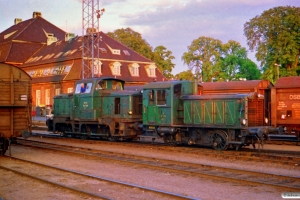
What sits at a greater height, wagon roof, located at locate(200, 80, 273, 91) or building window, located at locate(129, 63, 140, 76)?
building window, located at locate(129, 63, 140, 76)

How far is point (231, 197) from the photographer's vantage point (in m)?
8.94

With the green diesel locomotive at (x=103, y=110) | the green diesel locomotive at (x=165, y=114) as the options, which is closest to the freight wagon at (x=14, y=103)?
the green diesel locomotive at (x=165, y=114)

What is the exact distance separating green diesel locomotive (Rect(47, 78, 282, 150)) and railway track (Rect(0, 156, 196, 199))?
23.4 ft

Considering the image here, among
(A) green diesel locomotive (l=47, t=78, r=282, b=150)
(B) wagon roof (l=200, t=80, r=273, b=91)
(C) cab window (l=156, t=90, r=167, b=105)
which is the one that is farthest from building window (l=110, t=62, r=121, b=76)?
(C) cab window (l=156, t=90, r=167, b=105)

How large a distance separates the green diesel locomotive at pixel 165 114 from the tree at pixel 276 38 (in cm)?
2950

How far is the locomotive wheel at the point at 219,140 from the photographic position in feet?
55.6

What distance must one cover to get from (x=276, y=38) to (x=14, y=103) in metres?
39.8

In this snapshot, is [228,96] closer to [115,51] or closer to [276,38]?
[276,38]

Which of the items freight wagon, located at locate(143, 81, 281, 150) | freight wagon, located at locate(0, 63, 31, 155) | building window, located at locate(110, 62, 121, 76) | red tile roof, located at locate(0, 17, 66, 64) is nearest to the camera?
freight wagon, located at locate(0, 63, 31, 155)

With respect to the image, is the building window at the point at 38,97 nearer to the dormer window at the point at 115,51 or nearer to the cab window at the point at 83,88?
the dormer window at the point at 115,51

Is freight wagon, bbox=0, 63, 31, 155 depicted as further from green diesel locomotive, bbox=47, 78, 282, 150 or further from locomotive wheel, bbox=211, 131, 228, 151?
locomotive wheel, bbox=211, 131, 228, 151

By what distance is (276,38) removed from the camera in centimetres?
4806

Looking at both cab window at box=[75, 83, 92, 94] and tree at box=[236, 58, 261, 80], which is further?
tree at box=[236, 58, 261, 80]

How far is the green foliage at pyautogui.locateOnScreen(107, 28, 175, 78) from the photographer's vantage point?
2667 inches
